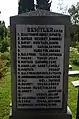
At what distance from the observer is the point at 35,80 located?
4.06 metres

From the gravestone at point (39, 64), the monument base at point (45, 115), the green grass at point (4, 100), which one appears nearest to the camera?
the gravestone at point (39, 64)

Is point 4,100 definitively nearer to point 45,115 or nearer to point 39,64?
point 45,115

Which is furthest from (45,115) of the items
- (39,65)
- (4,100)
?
(4,100)

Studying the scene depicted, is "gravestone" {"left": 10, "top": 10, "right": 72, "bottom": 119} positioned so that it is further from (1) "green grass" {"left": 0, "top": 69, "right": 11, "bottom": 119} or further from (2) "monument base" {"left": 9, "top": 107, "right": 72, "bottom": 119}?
(1) "green grass" {"left": 0, "top": 69, "right": 11, "bottom": 119}

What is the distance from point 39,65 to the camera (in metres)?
4.02

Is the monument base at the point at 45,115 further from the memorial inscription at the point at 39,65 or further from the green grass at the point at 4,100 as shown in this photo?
the green grass at the point at 4,100

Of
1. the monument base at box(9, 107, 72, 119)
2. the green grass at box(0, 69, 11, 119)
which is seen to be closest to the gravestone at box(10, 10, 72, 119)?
the monument base at box(9, 107, 72, 119)

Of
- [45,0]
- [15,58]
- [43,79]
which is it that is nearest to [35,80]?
[43,79]

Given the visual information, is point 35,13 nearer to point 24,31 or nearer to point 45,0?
point 24,31

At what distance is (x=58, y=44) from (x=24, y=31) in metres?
0.53

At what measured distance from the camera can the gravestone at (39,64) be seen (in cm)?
390

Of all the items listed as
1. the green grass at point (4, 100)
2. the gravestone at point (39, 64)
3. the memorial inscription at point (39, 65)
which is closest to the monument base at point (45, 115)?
the gravestone at point (39, 64)

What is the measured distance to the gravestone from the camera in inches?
153

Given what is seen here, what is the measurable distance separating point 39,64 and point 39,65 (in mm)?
15
